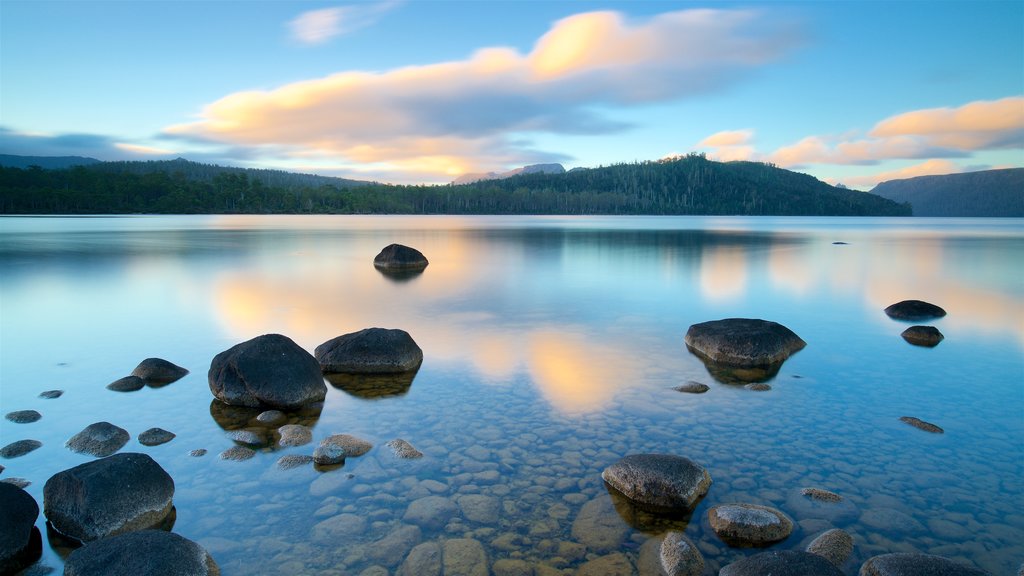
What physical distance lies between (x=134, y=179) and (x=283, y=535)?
741ft

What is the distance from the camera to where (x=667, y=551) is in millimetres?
5887

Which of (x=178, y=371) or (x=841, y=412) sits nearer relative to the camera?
(x=841, y=412)

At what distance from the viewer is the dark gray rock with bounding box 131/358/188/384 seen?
39.6 feet

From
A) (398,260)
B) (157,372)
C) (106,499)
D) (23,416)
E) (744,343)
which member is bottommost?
(23,416)

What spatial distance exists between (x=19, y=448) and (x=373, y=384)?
5.60m

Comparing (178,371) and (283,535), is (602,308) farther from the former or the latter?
(283,535)

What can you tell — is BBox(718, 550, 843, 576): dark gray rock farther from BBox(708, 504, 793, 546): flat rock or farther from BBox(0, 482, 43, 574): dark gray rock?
BBox(0, 482, 43, 574): dark gray rock

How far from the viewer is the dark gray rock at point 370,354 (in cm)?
1268

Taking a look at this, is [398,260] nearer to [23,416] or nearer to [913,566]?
[23,416]

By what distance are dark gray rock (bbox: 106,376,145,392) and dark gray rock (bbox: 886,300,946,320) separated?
22682 mm

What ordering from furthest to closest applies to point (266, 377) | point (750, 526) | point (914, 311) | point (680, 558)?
point (914, 311) → point (266, 377) → point (750, 526) → point (680, 558)

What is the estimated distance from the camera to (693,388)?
37.1 feet

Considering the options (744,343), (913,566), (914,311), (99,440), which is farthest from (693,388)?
(914,311)

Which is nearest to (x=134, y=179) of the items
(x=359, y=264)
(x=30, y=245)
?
(x=30, y=245)
